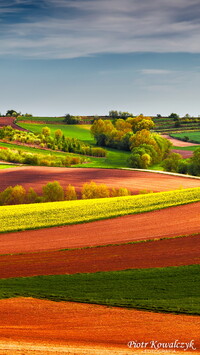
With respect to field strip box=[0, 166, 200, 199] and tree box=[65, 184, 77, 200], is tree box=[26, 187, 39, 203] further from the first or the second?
tree box=[65, 184, 77, 200]

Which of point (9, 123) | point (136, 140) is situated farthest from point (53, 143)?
point (9, 123)

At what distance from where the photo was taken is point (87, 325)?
1989 centimetres

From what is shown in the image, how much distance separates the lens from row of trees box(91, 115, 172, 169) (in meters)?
96.2

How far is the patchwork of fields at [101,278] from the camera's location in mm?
18953

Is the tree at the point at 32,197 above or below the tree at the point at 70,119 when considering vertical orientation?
below

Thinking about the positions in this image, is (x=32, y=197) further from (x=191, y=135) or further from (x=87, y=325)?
(x=191, y=135)

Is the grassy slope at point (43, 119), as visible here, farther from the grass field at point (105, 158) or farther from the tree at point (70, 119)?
the grass field at point (105, 158)

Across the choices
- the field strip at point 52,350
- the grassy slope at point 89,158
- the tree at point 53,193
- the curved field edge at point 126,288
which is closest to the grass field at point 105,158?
the grassy slope at point 89,158

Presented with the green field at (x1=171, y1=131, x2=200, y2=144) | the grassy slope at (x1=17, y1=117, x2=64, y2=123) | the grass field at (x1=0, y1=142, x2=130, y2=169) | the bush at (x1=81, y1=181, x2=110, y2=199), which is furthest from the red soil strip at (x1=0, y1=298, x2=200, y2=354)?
the grassy slope at (x1=17, y1=117, x2=64, y2=123)

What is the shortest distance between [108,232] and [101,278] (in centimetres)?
1075

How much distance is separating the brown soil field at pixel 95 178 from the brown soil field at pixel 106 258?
30.5m

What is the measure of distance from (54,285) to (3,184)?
4198 centimetres

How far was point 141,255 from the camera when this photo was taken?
96.6 feet

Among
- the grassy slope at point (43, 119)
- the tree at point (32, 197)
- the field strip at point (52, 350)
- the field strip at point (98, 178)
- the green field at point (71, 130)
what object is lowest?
the tree at point (32, 197)
